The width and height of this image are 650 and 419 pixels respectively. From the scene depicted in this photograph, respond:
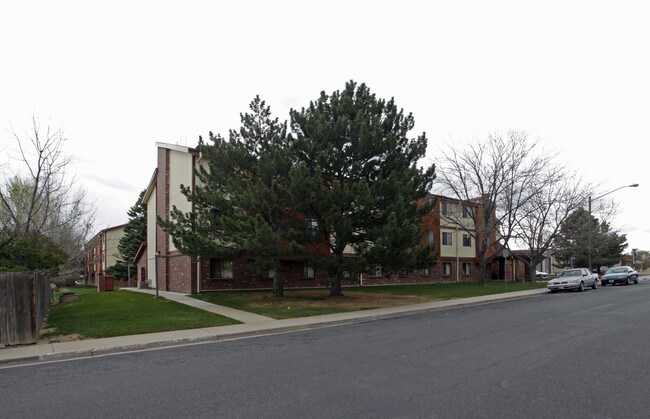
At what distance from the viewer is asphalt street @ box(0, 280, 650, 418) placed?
5648mm

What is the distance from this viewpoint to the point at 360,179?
733 inches

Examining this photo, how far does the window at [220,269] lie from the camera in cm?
2705

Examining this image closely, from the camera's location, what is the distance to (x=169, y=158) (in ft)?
98.1

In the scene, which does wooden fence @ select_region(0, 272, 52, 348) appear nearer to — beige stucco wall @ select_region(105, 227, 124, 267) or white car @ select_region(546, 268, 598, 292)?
white car @ select_region(546, 268, 598, 292)

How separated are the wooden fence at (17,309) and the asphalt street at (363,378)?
2.38 meters

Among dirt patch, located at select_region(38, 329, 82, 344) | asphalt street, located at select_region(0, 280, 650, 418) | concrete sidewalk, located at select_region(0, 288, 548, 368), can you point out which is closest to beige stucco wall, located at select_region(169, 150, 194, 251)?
concrete sidewalk, located at select_region(0, 288, 548, 368)

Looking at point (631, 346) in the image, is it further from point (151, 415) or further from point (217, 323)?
point (217, 323)

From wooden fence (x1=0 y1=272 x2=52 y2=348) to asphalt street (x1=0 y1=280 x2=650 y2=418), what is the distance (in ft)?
7.82

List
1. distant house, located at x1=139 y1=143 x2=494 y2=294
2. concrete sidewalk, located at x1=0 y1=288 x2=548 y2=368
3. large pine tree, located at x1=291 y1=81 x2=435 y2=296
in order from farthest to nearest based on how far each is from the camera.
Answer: distant house, located at x1=139 y1=143 x2=494 y2=294
large pine tree, located at x1=291 y1=81 x2=435 y2=296
concrete sidewalk, located at x1=0 y1=288 x2=548 y2=368

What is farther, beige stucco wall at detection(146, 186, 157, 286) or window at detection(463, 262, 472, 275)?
window at detection(463, 262, 472, 275)

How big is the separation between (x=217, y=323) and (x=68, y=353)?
481cm

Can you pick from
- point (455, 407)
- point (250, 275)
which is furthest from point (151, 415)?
point (250, 275)

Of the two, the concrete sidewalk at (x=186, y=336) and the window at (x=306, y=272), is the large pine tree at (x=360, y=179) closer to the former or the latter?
the concrete sidewalk at (x=186, y=336)

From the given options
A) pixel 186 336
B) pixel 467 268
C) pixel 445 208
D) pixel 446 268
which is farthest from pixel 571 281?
pixel 186 336
